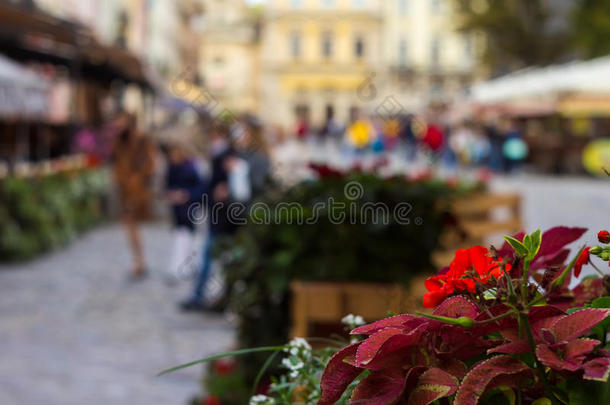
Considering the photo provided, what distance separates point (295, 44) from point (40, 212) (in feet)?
201

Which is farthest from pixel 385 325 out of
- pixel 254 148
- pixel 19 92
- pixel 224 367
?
pixel 19 92

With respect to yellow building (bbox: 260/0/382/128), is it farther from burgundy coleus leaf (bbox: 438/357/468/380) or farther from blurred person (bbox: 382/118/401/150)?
burgundy coleus leaf (bbox: 438/357/468/380)

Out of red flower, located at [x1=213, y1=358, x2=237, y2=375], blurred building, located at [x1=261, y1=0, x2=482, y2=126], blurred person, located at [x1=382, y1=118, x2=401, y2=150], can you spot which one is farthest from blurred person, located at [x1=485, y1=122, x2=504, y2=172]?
blurred building, located at [x1=261, y1=0, x2=482, y2=126]

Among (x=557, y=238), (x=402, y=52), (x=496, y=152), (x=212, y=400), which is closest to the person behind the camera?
(x=557, y=238)

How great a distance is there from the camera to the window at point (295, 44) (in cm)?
7188

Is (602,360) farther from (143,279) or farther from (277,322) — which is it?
(143,279)

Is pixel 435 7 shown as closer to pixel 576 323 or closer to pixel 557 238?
pixel 557 238

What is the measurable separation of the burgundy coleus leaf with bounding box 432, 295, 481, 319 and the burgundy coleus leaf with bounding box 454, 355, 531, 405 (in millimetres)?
75

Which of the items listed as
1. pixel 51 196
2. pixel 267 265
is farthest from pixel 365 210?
pixel 51 196

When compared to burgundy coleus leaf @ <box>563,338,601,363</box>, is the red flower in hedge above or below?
above

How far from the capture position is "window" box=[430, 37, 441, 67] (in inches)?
3056

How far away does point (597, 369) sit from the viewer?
2.95 feet

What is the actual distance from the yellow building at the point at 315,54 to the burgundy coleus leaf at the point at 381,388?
6545cm

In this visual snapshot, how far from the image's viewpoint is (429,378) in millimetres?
993
